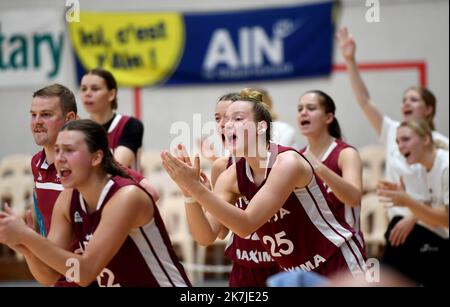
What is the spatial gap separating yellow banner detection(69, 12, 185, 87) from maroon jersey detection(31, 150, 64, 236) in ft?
16.0

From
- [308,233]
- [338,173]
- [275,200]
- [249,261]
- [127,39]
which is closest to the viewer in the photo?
[275,200]

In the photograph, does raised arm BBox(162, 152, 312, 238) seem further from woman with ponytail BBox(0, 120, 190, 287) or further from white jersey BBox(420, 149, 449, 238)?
white jersey BBox(420, 149, 449, 238)

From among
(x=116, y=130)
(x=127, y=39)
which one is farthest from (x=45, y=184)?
(x=127, y=39)

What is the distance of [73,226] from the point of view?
3537 mm

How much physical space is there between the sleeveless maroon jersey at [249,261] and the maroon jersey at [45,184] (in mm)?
1051

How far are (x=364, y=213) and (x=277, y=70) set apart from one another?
1.97 metres

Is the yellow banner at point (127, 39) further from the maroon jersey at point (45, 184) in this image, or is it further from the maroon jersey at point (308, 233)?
the maroon jersey at point (308, 233)

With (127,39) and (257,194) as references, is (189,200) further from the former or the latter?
(127,39)

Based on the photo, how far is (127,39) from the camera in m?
9.03

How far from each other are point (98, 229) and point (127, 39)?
235 inches

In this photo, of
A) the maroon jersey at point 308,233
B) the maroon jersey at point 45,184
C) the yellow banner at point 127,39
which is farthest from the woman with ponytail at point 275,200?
the yellow banner at point 127,39

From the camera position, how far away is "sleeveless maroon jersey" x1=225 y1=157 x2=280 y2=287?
4.64 metres

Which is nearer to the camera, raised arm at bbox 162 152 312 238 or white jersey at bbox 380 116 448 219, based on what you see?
raised arm at bbox 162 152 312 238

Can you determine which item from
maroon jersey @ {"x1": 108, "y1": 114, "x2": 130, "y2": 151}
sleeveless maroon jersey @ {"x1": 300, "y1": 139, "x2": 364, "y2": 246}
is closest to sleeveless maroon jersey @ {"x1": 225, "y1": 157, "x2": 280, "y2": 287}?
sleeveless maroon jersey @ {"x1": 300, "y1": 139, "x2": 364, "y2": 246}
